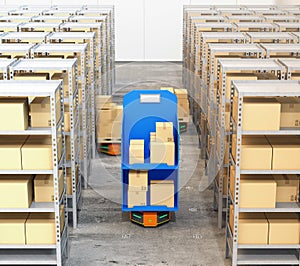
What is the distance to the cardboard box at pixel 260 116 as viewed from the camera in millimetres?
6113

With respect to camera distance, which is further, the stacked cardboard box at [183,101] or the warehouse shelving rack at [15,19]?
the warehouse shelving rack at [15,19]

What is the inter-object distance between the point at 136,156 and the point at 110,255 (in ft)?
4.27

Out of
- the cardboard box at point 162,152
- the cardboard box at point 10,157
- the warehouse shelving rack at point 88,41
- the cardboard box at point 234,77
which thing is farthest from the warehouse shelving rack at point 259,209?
the warehouse shelving rack at point 88,41

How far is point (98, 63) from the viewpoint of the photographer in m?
11.5

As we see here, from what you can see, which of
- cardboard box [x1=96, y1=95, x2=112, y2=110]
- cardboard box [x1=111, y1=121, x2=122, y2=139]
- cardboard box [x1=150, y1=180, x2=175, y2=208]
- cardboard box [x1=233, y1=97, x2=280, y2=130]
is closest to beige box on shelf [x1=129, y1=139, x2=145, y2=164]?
cardboard box [x1=150, y1=180, x2=175, y2=208]

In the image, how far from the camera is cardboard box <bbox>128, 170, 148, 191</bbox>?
7.83 m

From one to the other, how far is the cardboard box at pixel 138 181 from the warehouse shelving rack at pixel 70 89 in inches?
28.5

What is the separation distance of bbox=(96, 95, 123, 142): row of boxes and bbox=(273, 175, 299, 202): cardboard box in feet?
15.3

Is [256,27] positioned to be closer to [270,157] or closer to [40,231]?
[270,157]

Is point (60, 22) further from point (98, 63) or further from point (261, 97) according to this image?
point (261, 97)

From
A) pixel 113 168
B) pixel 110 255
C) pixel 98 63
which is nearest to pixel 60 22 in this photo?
pixel 98 63

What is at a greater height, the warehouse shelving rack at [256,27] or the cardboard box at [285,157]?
the warehouse shelving rack at [256,27]

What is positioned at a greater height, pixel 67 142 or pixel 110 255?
pixel 67 142

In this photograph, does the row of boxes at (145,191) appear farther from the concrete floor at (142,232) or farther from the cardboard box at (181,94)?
the cardboard box at (181,94)
